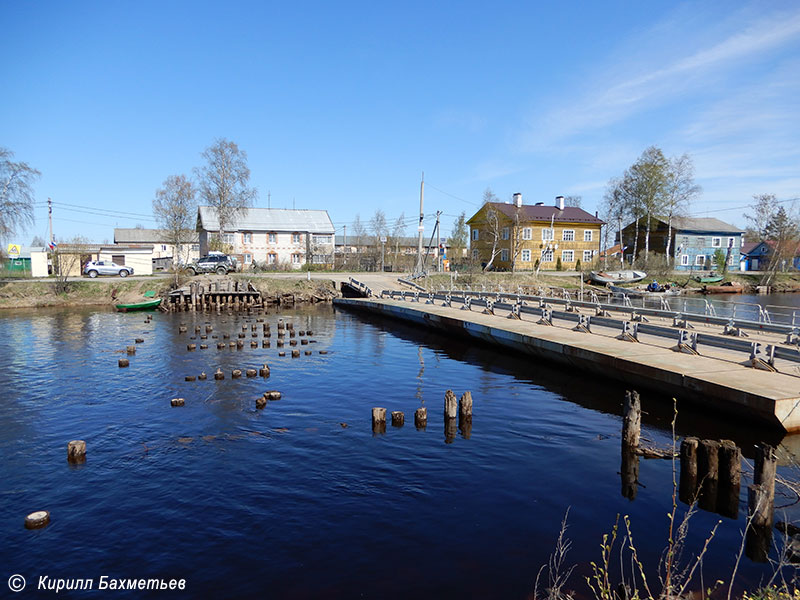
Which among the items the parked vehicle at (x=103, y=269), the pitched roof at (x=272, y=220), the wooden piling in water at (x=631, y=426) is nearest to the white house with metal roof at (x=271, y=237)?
the pitched roof at (x=272, y=220)

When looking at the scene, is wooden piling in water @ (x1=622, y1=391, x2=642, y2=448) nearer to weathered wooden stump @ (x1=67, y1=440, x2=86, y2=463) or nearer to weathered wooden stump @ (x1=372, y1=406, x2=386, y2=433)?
weathered wooden stump @ (x1=372, y1=406, x2=386, y2=433)

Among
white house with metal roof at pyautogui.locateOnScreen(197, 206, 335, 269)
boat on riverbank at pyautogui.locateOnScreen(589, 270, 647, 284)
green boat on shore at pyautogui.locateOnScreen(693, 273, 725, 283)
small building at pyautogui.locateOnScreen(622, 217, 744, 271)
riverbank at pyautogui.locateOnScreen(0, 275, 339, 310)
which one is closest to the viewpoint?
riverbank at pyautogui.locateOnScreen(0, 275, 339, 310)

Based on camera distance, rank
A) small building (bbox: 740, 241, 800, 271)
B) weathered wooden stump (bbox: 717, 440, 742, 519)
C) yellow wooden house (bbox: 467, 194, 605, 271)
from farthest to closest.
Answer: small building (bbox: 740, 241, 800, 271) → yellow wooden house (bbox: 467, 194, 605, 271) → weathered wooden stump (bbox: 717, 440, 742, 519)

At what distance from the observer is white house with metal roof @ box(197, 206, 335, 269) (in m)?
70.3

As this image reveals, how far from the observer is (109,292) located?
151 ft

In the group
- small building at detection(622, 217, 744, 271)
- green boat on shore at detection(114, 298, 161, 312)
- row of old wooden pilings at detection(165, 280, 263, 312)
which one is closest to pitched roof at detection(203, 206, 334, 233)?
row of old wooden pilings at detection(165, 280, 263, 312)

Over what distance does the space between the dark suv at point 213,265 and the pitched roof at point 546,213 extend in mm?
34229

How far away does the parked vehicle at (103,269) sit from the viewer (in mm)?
53312

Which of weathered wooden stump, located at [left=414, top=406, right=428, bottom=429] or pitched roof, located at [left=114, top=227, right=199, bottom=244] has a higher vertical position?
pitched roof, located at [left=114, top=227, right=199, bottom=244]

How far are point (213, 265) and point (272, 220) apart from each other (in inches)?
856

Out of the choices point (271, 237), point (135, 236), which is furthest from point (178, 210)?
point (135, 236)

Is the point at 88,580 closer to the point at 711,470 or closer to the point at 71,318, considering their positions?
the point at 711,470

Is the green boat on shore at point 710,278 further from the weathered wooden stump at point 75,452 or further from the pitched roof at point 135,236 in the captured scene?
the pitched roof at point 135,236

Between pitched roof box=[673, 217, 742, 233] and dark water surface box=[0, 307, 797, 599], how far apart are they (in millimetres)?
67759
